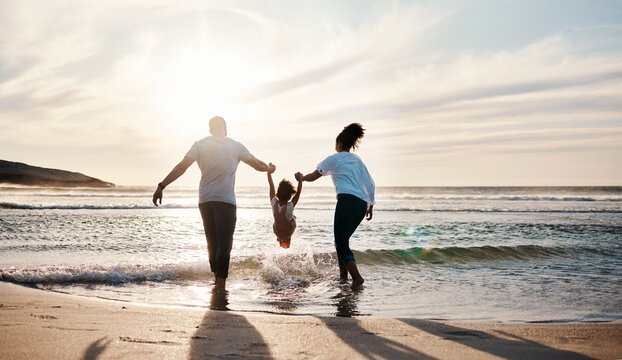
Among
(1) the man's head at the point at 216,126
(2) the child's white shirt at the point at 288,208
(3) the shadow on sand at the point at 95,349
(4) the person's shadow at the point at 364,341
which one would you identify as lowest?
(4) the person's shadow at the point at 364,341

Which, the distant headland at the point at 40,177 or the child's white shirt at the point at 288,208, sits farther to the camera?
the distant headland at the point at 40,177

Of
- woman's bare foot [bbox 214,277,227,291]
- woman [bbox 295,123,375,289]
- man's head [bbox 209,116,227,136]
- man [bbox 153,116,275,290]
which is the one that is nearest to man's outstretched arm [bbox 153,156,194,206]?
man [bbox 153,116,275,290]

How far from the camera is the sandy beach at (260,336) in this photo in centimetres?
270

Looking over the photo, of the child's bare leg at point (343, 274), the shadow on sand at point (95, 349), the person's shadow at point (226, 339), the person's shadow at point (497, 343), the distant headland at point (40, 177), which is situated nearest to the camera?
the shadow on sand at point (95, 349)

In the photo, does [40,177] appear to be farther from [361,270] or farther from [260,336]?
[260,336]

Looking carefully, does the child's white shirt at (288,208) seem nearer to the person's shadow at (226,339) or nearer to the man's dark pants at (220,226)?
the man's dark pants at (220,226)

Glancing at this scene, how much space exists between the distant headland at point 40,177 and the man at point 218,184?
74565 millimetres

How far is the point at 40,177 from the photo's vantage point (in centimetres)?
7788

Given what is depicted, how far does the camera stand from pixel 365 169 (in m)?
5.73

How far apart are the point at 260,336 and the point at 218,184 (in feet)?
8.15

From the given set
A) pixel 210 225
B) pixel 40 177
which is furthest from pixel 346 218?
pixel 40 177

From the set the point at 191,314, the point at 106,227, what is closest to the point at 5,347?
the point at 191,314

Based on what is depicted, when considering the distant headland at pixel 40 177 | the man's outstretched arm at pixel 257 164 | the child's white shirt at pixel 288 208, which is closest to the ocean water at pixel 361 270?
the child's white shirt at pixel 288 208

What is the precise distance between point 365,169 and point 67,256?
5.41 metres
